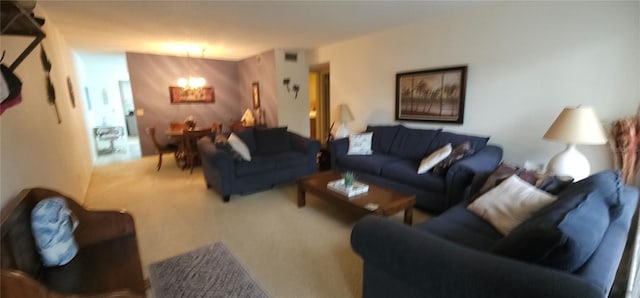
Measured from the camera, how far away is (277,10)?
3211 mm

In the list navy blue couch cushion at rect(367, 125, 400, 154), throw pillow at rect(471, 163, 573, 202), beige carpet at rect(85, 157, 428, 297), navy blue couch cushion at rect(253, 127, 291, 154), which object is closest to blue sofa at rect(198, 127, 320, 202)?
navy blue couch cushion at rect(253, 127, 291, 154)

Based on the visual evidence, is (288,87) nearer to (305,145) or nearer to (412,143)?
(305,145)

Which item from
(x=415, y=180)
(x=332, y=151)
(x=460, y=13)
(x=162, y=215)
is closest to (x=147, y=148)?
(x=162, y=215)

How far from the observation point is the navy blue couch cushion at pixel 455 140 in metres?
3.19

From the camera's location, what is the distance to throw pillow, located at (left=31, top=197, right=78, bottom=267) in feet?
4.17

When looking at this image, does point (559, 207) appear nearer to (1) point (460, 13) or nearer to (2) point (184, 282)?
(2) point (184, 282)

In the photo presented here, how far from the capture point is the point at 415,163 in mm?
3430

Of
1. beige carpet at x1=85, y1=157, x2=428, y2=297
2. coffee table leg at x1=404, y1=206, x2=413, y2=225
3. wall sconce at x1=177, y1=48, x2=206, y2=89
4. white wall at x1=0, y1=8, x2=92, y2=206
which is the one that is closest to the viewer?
white wall at x1=0, y1=8, x2=92, y2=206

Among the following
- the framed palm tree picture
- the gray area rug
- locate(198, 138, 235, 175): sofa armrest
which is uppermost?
the framed palm tree picture

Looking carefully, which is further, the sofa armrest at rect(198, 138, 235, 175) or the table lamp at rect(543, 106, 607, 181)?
the sofa armrest at rect(198, 138, 235, 175)

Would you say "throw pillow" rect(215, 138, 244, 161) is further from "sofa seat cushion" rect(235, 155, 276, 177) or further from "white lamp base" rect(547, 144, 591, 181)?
"white lamp base" rect(547, 144, 591, 181)

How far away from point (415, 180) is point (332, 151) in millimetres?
1404

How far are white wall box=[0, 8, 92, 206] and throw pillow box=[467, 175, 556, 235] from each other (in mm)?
2673

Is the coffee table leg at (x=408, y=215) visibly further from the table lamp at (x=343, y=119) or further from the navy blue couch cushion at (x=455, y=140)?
the table lamp at (x=343, y=119)
